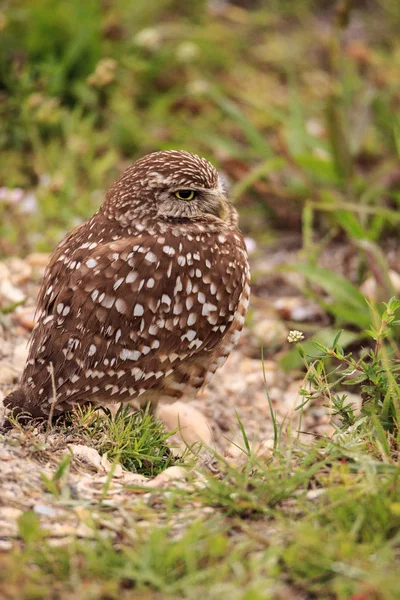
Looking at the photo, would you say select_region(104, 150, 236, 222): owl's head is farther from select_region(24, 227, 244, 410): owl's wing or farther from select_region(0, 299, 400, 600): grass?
select_region(0, 299, 400, 600): grass

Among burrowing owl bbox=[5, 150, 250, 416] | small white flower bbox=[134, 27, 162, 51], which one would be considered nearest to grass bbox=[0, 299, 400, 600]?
burrowing owl bbox=[5, 150, 250, 416]

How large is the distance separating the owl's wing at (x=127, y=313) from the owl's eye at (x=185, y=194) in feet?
0.91

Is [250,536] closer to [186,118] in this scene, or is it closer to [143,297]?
[143,297]

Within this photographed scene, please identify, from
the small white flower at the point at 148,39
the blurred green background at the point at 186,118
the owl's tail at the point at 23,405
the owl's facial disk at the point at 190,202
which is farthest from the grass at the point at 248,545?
the small white flower at the point at 148,39

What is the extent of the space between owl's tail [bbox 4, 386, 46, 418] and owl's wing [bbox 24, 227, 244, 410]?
6 centimetres

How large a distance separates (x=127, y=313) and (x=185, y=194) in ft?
2.50

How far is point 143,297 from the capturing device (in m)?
3.71

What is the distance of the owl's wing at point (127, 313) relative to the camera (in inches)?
144

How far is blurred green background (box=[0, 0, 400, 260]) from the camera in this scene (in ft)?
19.7

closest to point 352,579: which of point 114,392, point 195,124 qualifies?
point 114,392

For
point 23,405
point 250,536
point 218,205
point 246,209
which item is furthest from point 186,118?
point 250,536

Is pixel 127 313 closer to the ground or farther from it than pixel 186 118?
closer to the ground

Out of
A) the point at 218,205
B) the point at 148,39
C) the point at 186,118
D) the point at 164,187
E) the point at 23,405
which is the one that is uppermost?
the point at 148,39

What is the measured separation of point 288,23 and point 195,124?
115 inches
